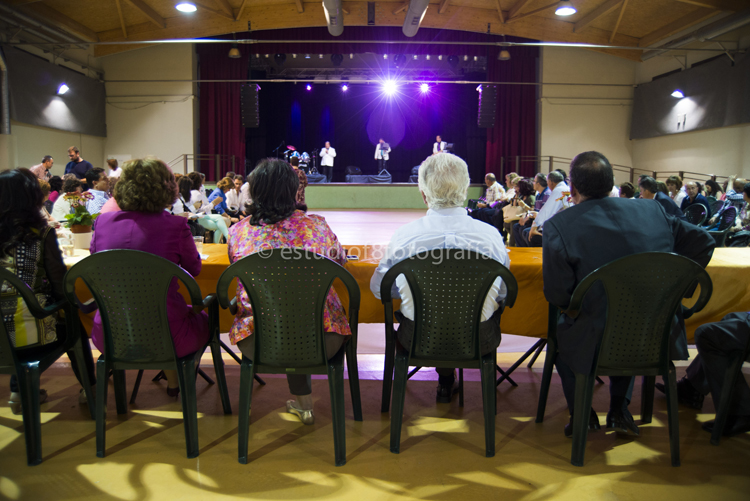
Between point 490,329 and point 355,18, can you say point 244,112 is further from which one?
point 490,329

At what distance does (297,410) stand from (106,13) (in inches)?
409

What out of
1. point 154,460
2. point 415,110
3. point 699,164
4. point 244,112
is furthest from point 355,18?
point 154,460

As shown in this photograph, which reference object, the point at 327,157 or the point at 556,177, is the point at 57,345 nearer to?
the point at 556,177

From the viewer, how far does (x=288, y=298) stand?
1622 millimetres

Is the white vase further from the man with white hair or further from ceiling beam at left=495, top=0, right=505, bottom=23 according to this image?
ceiling beam at left=495, top=0, right=505, bottom=23

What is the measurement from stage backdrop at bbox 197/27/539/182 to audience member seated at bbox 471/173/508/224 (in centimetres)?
470

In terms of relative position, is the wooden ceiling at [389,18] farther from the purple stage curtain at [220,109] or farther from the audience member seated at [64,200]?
the audience member seated at [64,200]

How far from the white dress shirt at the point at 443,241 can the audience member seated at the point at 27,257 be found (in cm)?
120

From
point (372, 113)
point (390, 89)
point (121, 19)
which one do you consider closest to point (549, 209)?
point (121, 19)

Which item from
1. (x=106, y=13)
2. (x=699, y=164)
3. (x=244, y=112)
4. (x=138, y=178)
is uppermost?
(x=106, y=13)

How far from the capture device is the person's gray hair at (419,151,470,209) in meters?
1.85

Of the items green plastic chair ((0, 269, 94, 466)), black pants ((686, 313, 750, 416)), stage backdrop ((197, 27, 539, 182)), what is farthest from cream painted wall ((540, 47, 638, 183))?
green plastic chair ((0, 269, 94, 466))

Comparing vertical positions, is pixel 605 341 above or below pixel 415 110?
below

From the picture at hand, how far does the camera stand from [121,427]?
1943 mm
